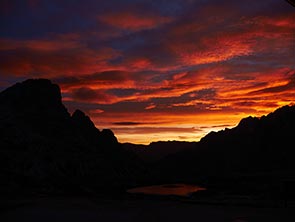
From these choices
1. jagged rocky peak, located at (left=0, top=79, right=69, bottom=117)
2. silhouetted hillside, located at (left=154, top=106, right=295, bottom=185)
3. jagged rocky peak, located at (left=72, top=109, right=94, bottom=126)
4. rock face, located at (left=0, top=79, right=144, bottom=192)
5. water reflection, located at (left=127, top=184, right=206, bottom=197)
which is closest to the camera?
rock face, located at (left=0, top=79, right=144, bottom=192)

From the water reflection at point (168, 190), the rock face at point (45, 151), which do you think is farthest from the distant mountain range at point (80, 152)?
the water reflection at point (168, 190)

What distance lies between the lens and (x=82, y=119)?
10581 cm

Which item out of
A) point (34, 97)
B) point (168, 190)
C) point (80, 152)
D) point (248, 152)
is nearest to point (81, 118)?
point (34, 97)

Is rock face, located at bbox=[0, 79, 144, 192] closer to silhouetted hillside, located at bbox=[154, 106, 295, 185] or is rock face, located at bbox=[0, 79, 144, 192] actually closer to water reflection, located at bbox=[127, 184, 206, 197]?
water reflection, located at bbox=[127, 184, 206, 197]

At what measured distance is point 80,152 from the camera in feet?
190

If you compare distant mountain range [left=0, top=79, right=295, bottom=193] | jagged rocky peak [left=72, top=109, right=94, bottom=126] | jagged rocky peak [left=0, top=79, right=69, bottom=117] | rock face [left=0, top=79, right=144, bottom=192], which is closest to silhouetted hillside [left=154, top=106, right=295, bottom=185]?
distant mountain range [left=0, top=79, right=295, bottom=193]

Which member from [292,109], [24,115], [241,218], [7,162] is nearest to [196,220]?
[241,218]

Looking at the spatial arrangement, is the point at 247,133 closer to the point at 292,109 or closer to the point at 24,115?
the point at 292,109

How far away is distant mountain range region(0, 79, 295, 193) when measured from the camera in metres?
42.6

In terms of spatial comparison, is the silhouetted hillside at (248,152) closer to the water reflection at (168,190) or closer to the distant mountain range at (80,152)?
the distant mountain range at (80,152)

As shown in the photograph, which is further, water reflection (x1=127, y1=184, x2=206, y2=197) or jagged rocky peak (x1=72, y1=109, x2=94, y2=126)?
jagged rocky peak (x1=72, y1=109, x2=94, y2=126)

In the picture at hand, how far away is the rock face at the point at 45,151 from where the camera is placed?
128 ft

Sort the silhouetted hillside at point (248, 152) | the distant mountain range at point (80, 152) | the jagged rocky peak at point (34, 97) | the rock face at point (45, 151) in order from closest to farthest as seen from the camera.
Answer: the rock face at point (45, 151), the distant mountain range at point (80, 152), the jagged rocky peak at point (34, 97), the silhouetted hillside at point (248, 152)

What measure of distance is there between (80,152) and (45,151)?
35.4 ft
